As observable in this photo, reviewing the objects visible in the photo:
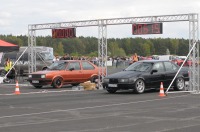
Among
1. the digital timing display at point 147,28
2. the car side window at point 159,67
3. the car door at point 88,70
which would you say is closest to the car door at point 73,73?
the car door at point 88,70

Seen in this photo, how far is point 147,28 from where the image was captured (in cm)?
2462

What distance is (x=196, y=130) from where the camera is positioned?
33.0ft

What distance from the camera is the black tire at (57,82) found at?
2542 cm

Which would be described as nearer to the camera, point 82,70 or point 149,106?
point 149,106

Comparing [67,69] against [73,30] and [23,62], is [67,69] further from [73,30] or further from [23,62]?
[23,62]

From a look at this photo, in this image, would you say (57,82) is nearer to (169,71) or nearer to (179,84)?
(169,71)

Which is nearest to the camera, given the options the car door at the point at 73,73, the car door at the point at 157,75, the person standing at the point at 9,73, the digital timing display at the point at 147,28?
the car door at the point at 157,75

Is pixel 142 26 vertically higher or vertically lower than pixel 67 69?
higher

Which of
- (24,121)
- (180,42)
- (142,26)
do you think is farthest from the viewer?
(180,42)

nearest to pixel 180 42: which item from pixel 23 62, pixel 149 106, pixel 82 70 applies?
pixel 23 62

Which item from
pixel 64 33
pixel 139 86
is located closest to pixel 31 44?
pixel 64 33

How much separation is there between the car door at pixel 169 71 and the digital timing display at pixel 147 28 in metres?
2.22

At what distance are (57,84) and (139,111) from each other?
1238 cm

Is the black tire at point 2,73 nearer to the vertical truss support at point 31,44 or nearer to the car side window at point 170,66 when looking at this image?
the vertical truss support at point 31,44
